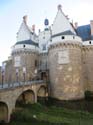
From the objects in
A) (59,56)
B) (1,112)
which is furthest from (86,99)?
(1,112)

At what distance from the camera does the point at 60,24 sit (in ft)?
139

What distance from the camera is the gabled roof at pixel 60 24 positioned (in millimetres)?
41719

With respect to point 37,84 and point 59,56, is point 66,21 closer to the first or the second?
point 59,56

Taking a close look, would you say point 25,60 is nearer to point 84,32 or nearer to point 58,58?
point 58,58

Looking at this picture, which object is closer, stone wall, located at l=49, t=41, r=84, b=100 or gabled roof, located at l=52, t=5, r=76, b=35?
stone wall, located at l=49, t=41, r=84, b=100

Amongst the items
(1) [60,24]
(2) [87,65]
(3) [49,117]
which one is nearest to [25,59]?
(1) [60,24]

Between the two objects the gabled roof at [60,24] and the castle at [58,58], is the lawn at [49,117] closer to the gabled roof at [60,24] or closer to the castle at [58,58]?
the castle at [58,58]

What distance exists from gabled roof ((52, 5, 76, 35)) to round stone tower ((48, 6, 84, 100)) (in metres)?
1.43

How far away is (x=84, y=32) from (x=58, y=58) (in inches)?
397

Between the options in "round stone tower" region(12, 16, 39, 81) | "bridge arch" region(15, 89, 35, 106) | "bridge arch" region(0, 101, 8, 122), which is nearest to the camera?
"bridge arch" region(0, 101, 8, 122)

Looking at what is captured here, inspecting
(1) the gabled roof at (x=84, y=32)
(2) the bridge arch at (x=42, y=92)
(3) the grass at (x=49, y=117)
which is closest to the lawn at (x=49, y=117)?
(3) the grass at (x=49, y=117)

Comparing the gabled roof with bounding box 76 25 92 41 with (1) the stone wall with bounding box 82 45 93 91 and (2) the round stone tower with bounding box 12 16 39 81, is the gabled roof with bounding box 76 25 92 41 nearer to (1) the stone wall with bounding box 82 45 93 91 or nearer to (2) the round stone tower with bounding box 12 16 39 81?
(1) the stone wall with bounding box 82 45 93 91

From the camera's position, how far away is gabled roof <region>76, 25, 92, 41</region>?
4434cm

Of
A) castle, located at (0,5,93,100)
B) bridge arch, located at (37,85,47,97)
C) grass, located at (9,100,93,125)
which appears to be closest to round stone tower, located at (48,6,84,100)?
castle, located at (0,5,93,100)
